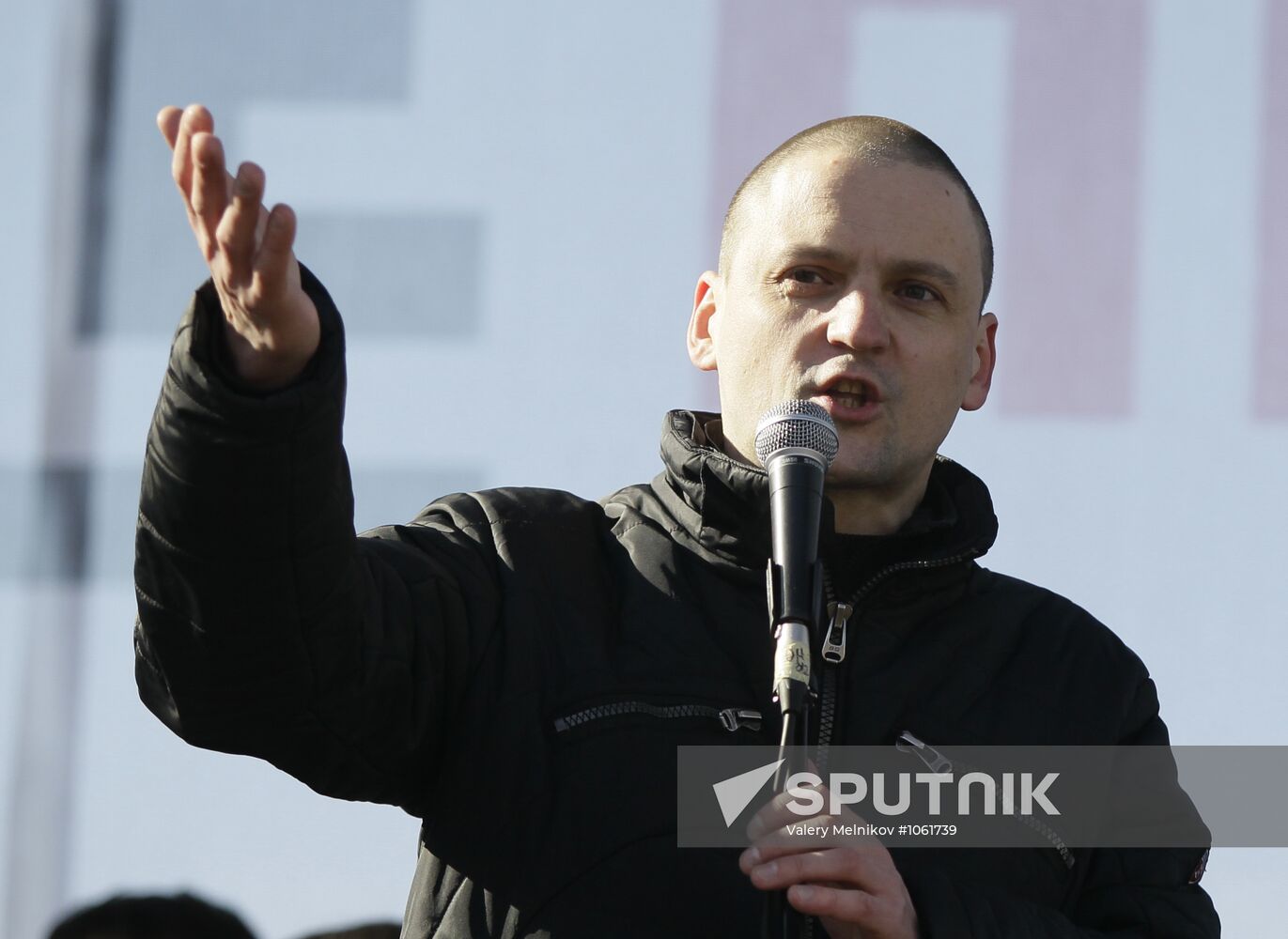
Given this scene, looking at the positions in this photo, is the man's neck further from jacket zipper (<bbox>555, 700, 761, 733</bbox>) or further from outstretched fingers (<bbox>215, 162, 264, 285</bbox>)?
outstretched fingers (<bbox>215, 162, 264, 285</bbox>)

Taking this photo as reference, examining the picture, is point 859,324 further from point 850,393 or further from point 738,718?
point 738,718

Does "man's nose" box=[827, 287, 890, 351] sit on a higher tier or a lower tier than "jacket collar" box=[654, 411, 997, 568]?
higher

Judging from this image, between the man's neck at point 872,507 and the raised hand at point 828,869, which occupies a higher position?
the man's neck at point 872,507

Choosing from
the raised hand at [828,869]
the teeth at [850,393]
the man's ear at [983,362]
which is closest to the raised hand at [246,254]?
the raised hand at [828,869]

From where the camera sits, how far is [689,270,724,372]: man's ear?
2312 millimetres

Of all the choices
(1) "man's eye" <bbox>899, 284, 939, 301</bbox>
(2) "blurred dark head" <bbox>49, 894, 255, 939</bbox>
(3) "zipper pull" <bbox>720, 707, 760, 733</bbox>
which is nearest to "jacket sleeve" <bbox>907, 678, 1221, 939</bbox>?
(3) "zipper pull" <bbox>720, 707, 760, 733</bbox>

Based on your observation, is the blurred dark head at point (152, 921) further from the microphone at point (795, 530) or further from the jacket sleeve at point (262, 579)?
the microphone at point (795, 530)

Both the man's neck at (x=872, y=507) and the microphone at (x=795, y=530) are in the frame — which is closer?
the microphone at (x=795, y=530)

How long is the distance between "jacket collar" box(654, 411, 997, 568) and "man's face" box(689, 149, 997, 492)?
52 mm

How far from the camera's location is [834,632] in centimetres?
186

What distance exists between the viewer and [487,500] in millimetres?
1945

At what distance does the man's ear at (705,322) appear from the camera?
2.31 m

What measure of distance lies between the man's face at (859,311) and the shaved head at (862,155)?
2 centimetres

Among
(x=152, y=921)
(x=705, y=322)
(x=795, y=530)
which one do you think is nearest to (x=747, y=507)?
(x=795, y=530)
